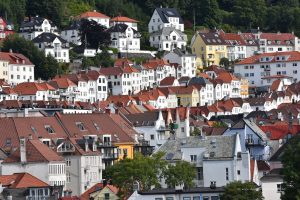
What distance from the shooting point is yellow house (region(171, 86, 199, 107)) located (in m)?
158

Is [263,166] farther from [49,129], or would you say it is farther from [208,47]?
[208,47]

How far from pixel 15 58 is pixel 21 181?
261ft

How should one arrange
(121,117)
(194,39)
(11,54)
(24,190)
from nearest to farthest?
(24,190), (121,117), (11,54), (194,39)

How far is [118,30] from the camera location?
175875 mm

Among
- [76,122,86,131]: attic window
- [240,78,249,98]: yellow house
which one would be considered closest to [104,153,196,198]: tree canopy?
[76,122,86,131]: attic window

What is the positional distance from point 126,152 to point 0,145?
11.4 m

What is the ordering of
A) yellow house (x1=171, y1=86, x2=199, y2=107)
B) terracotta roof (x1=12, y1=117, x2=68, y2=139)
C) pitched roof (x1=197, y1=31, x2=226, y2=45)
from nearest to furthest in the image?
terracotta roof (x1=12, y1=117, x2=68, y2=139) → yellow house (x1=171, y1=86, x2=199, y2=107) → pitched roof (x1=197, y1=31, x2=226, y2=45)

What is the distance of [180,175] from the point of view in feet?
261

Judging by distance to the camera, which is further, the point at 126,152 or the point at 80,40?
the point at 80,40

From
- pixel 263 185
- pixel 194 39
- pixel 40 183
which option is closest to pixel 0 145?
pixel 40 183

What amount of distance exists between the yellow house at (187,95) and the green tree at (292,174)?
8427 centimetres

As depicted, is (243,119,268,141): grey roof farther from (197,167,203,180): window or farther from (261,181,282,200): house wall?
(261,181,282,200): house wall

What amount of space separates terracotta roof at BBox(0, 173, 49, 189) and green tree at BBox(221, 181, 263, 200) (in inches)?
434

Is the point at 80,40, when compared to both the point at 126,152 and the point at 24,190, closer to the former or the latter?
the point at 126,152
